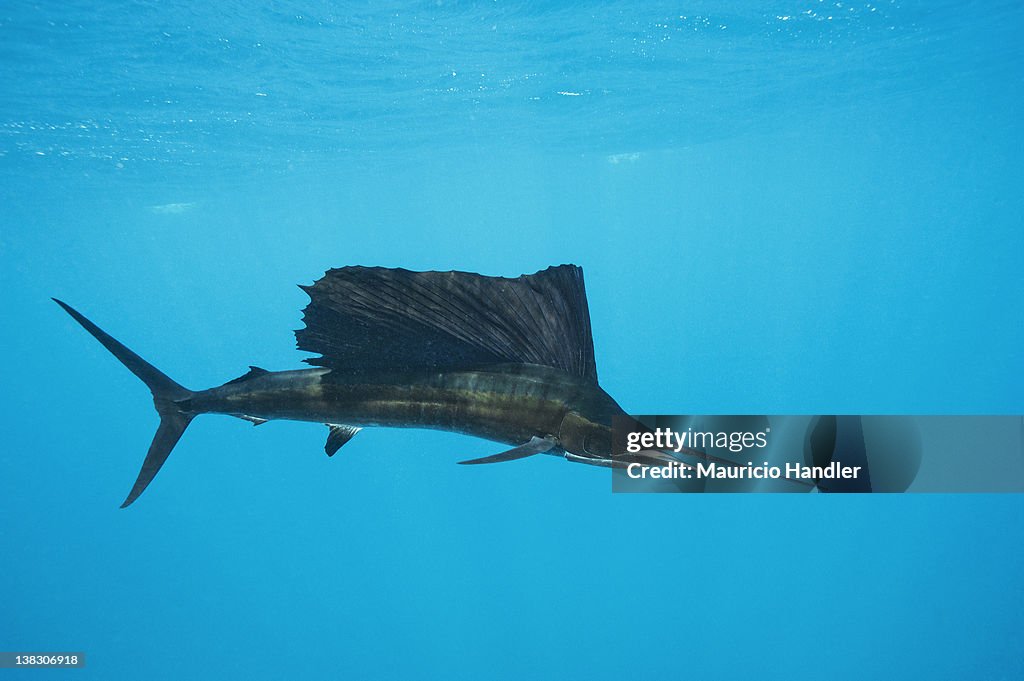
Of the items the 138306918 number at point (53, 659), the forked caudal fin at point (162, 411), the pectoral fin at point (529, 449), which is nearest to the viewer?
the pectoral fin at point (529, 449)

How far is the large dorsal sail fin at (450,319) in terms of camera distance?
238 centimetres

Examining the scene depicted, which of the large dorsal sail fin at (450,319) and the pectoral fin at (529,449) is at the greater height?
the large dorsal sail fin at (450,319)

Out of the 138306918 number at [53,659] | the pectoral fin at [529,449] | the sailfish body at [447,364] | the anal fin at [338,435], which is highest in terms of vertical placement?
the sailfish body at [447,364]

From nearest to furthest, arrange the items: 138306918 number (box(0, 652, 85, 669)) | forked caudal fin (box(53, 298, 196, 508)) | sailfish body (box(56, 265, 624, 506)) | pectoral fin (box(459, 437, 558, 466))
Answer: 1. pectoral fin (box(459, 437, 558, 466))
2. sailfish body (box(56, 265, 624, 506))
3. forked caudal fin (box(53, 298, 196, 508))
4. 138306918 number (box(0, 652, 85, 669))

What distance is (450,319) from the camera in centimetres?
247

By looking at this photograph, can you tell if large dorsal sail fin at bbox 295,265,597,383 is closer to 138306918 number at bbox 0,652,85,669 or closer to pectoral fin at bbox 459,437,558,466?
pectoral fin at bbox 459,437,558,466

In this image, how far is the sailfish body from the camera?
237 centimetres

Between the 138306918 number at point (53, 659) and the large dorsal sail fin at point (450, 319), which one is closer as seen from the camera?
the large dorsal sail fin at point (450, 319)

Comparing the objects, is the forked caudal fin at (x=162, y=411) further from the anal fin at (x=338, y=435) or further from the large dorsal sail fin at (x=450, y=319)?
the large dorsal sail fin at (x=450, y=319)

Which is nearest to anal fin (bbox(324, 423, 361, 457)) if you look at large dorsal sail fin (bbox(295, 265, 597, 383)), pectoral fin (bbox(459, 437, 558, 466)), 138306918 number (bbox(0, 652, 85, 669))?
large dorsal sail fin (bbox(295, 265, 597, 383))

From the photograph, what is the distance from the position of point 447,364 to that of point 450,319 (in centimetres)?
27

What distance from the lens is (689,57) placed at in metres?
5.35

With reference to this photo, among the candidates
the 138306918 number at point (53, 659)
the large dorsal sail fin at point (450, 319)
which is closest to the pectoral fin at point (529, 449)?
the large dorsal sail fin at point (450, 319)

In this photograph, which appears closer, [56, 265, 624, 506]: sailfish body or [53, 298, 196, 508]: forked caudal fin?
[56, 265, 624, 506]: sailfish body
